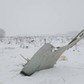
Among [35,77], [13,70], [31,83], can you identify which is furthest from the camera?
[13,70]

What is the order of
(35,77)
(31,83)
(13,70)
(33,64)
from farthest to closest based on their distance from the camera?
(13,70) < (33,64) < (35,77) < (31,83)

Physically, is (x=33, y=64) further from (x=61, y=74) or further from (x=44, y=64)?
(x=61, y=74)

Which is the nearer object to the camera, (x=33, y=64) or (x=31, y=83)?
(x=31, y=83)

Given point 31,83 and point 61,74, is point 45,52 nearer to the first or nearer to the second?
point 61,74

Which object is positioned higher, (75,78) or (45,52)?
(45,52)

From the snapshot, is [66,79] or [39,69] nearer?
[66,79]

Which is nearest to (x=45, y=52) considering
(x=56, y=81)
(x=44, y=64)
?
(x=44, y=64)

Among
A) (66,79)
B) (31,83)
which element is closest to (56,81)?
(66,79)

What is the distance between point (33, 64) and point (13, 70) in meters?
0.97

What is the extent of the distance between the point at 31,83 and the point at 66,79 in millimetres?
1040

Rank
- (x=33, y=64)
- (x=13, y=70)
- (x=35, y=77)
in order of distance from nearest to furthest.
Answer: (x=35, y=77) → (x=33, y=64) → (x=13, y=70)

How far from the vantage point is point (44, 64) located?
6945 millimetres

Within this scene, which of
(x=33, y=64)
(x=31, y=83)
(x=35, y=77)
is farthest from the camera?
(x=33, y=64)

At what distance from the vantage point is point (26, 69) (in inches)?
265
